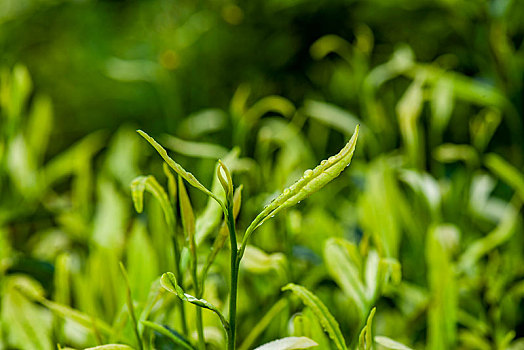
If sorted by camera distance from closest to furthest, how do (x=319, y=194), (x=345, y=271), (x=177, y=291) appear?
1. (x=177, y=291)
2. (x=345, y=271)
3. (x=319, y=194)

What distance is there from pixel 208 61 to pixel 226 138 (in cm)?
33

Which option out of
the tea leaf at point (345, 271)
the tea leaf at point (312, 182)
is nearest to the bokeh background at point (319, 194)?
the tea leaf at point (345, 271)

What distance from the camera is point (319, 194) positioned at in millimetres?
749

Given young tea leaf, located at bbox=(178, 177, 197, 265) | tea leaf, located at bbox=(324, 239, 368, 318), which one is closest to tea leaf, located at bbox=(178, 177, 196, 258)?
young tea leaf, located at bbox=(178, 177, 197, 265)

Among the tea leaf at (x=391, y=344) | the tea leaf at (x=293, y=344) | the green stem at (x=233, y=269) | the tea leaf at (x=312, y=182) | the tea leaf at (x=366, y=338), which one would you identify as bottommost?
the tea leaf at (x=391, y=344)

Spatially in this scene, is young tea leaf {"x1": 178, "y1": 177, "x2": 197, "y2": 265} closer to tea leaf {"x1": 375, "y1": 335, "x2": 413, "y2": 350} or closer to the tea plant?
the tea plant

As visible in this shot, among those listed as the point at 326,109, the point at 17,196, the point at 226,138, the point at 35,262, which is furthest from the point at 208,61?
the point at 35,262

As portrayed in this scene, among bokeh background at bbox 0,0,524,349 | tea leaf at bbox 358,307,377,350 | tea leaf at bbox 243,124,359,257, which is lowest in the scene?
bokeh background at bbox 0,0,524,349

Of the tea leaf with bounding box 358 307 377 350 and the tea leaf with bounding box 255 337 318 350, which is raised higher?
the tea leaf with bounding box 255 337 318 350

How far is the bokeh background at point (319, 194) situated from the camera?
1.62ft

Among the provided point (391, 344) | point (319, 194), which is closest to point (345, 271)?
point (391, 344)

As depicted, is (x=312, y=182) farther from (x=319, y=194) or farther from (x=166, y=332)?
(x=319, y=194)

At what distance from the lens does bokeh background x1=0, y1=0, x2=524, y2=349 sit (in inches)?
19.5

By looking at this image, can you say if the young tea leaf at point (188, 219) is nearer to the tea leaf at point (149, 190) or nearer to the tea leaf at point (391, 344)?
the tea leaf at point (149, 190)
